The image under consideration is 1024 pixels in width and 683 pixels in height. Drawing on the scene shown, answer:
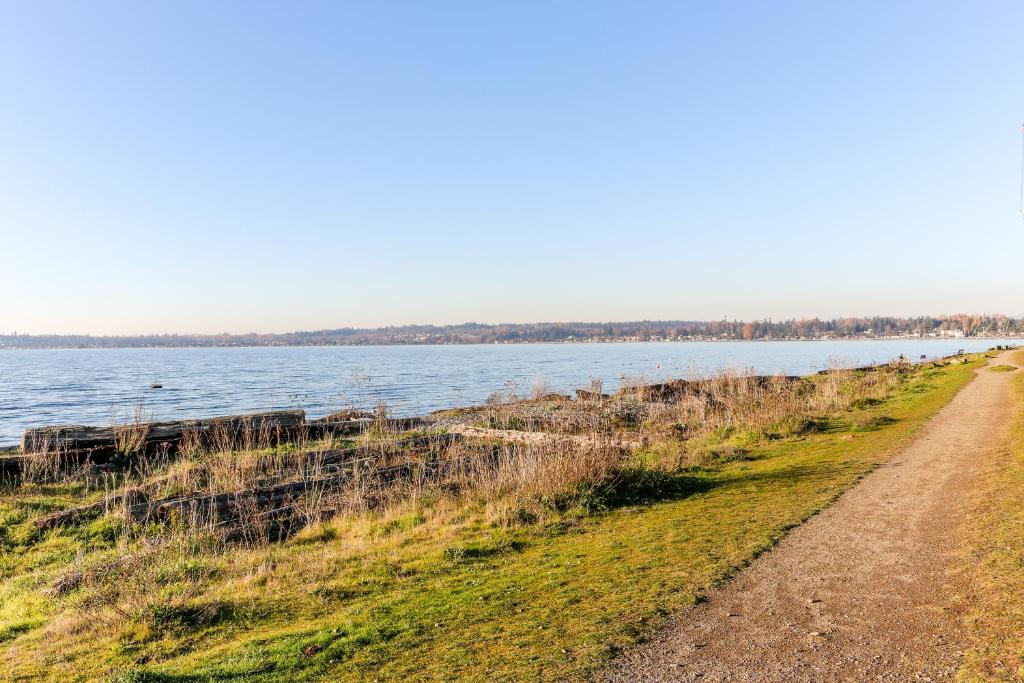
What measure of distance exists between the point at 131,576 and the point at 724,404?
2752cm

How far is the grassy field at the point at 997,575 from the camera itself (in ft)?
18.2

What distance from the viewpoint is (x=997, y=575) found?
752 centimetres

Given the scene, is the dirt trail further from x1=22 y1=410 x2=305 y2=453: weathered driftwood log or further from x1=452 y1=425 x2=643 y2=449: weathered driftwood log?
x1=22 y1=410 x2=305 y2=453: weathered driftwood log

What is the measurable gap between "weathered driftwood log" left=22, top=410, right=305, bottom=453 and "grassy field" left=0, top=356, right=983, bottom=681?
6.38 meters

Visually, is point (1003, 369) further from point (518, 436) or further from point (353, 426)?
point (353, 426)

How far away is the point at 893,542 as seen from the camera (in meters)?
9.30

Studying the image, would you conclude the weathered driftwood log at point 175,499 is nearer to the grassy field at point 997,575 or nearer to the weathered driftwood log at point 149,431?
the weathered driftwood log at point 149,431

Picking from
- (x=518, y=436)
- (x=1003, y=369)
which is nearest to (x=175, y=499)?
(x=518, y=436)

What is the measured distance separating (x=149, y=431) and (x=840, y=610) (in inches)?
934

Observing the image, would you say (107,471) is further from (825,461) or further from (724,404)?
(724,404)

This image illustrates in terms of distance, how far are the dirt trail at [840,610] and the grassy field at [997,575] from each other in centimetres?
19

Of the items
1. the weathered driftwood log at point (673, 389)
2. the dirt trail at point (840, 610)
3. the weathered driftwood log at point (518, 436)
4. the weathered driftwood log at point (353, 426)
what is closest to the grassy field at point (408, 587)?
the dirt trail at point (840, 610)

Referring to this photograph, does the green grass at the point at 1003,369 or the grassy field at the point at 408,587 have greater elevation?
the green grass at the point at 1003,369

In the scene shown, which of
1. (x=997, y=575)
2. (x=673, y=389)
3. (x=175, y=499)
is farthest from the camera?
(x=673, y=389)
